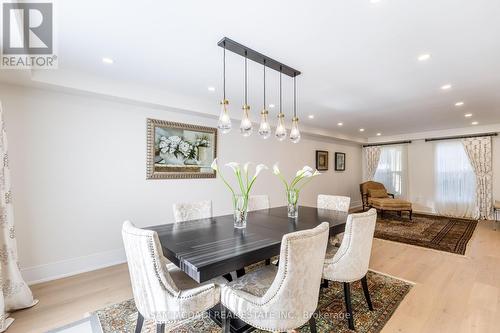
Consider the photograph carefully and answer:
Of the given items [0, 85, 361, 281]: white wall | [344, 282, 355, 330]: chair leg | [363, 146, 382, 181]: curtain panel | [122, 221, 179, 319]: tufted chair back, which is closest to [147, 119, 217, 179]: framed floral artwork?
[0, 85, 361, 281]: white wall

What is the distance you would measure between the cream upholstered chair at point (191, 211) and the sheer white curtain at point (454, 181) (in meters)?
6.91

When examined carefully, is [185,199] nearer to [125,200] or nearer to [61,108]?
[125,200]

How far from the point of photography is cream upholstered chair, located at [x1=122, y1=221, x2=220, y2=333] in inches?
53.5

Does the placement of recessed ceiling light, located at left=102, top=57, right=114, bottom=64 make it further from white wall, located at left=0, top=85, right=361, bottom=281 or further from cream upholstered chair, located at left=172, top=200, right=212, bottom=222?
cream upholstered chair, located at left=172, top=200, right=212, bottom=222

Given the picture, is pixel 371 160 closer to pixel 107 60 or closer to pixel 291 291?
pixel 291 291

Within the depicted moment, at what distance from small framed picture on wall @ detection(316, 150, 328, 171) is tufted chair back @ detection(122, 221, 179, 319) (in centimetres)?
555

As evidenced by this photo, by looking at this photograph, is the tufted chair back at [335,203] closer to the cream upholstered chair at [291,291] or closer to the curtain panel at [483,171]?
the cream upholstered chair at [291,291]

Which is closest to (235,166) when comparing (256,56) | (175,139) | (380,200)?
(256,56)

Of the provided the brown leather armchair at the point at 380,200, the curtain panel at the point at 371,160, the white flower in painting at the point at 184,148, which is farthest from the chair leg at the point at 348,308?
the curtain panel at the point at 371,160

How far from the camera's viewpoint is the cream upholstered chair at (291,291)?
50.5 inches

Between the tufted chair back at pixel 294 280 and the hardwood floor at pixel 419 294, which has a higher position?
the tufted chair back at pixel 294 280

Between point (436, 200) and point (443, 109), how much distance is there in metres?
3.47

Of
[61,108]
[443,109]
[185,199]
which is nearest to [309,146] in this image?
[443,109]

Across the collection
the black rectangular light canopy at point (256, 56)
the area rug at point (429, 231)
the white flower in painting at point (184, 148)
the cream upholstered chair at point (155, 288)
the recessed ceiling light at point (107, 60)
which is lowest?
the area rug at point (429, 231)
